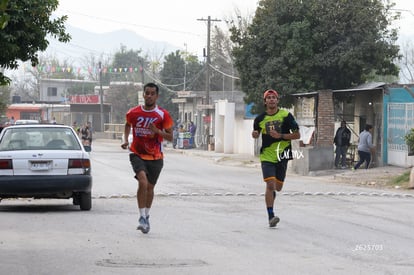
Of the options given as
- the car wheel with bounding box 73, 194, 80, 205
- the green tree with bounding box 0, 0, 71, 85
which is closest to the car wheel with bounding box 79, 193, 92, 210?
the car wheel with bounding box 73, 194, 80, 205

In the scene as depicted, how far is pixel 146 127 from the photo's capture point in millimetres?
11477

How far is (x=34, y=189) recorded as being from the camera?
1416 cm

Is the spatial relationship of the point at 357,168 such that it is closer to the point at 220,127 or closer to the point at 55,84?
the point at 220,127

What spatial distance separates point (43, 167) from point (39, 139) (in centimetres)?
79

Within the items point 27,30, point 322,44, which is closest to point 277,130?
point 27,30

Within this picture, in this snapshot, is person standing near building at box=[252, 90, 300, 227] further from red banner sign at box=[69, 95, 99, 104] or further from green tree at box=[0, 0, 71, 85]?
red banner sign at box=[69, 95, 99, 104]

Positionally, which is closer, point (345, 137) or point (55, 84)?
point (345, 137)

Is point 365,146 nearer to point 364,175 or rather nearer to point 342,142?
point 342,142

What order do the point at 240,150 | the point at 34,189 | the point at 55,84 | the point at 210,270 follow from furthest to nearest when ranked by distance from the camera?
the point at 55,84
the point at 240,150
the point at 34,189
the point at 210,270

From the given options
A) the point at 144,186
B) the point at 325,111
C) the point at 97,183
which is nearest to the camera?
the point at 144,186

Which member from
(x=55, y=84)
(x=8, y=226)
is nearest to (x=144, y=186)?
(x=8, y=226)

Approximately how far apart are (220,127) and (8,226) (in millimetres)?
41616

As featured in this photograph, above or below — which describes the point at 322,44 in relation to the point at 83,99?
above

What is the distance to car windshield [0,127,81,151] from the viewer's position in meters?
14.7
